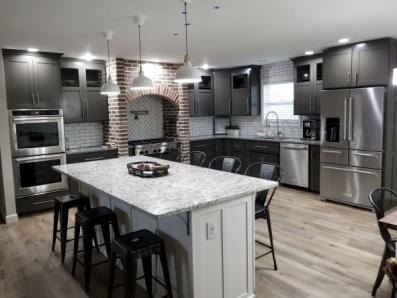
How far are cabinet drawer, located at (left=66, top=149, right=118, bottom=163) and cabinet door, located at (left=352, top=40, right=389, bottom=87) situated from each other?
3996 mm

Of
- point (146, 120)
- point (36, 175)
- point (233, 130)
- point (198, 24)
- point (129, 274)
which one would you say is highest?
point (198, 24)

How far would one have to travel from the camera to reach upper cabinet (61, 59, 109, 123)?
5328 mm

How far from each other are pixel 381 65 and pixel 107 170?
3862 mm

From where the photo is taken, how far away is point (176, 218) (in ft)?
7.72

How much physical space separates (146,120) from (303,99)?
3.09 m

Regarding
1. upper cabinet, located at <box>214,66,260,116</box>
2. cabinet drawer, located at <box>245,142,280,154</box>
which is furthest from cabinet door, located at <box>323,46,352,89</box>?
upper cabinet, located at <box>214,66,260,116</box>

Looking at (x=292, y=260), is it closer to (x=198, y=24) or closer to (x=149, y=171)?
(x=149, y=171)

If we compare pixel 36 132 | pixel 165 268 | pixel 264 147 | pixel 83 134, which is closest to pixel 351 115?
pixel 264 147

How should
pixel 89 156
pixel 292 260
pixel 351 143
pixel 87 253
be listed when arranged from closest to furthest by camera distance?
pixel 87 253, pixel 292 260, pixel 351 143, pixel 89 156

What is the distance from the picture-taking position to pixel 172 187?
2701 mm

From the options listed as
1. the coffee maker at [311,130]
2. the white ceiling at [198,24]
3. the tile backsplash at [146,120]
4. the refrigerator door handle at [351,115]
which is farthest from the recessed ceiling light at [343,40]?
the tile backsplash at [146,120]

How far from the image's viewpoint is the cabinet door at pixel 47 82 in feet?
15.9

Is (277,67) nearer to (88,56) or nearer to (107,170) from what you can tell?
(88,56)

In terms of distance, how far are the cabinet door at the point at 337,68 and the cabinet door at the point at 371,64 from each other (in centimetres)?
9
